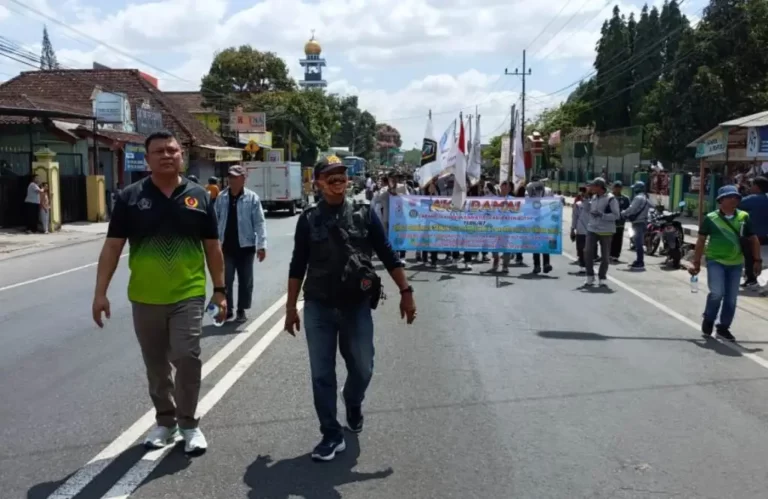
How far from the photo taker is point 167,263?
16.2 feet

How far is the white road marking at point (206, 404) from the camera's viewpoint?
4519mm

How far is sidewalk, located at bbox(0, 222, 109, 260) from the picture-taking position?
20453 millimetres

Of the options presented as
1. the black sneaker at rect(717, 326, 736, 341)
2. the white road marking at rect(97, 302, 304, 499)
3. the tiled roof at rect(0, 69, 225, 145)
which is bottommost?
the black sneaker at rect(717, 326, 736, 341)

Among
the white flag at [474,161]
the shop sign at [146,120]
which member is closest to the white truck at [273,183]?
the shop sign at [146,120]

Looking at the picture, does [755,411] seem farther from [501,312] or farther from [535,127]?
[535,127]

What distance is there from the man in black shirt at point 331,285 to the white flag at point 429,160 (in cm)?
1223

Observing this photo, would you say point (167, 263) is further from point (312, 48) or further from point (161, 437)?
point (312, 48)

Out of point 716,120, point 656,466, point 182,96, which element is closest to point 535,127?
point 182,96

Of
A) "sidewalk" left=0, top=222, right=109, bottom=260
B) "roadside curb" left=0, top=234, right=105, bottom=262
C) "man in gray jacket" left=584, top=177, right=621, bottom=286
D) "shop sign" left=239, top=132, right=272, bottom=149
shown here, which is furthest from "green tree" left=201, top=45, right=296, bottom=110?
"man in gray jacket" left=584, top=177, right=621, bottom=286

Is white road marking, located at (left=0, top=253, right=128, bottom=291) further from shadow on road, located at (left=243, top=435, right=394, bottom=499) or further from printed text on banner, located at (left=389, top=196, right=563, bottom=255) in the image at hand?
shadow on road, located at (left=243, top=435, right=394, bottom=499)

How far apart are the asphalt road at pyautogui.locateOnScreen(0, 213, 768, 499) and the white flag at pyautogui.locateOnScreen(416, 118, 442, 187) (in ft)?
22.9

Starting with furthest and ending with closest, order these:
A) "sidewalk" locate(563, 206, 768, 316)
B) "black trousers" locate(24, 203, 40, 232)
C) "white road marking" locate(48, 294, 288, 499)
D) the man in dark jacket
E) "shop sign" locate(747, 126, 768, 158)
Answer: "black trousers" locate(24, 203, 40, 232) < "shop sign" locate(747, 126, 768, 158) < the man in dark jacket < "sidewalk" locate(563, 206, 768, 316) < "white road marking" locate(48, 294, 288, 499)

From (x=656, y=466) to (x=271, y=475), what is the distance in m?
2.28

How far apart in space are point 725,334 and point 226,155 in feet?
124
